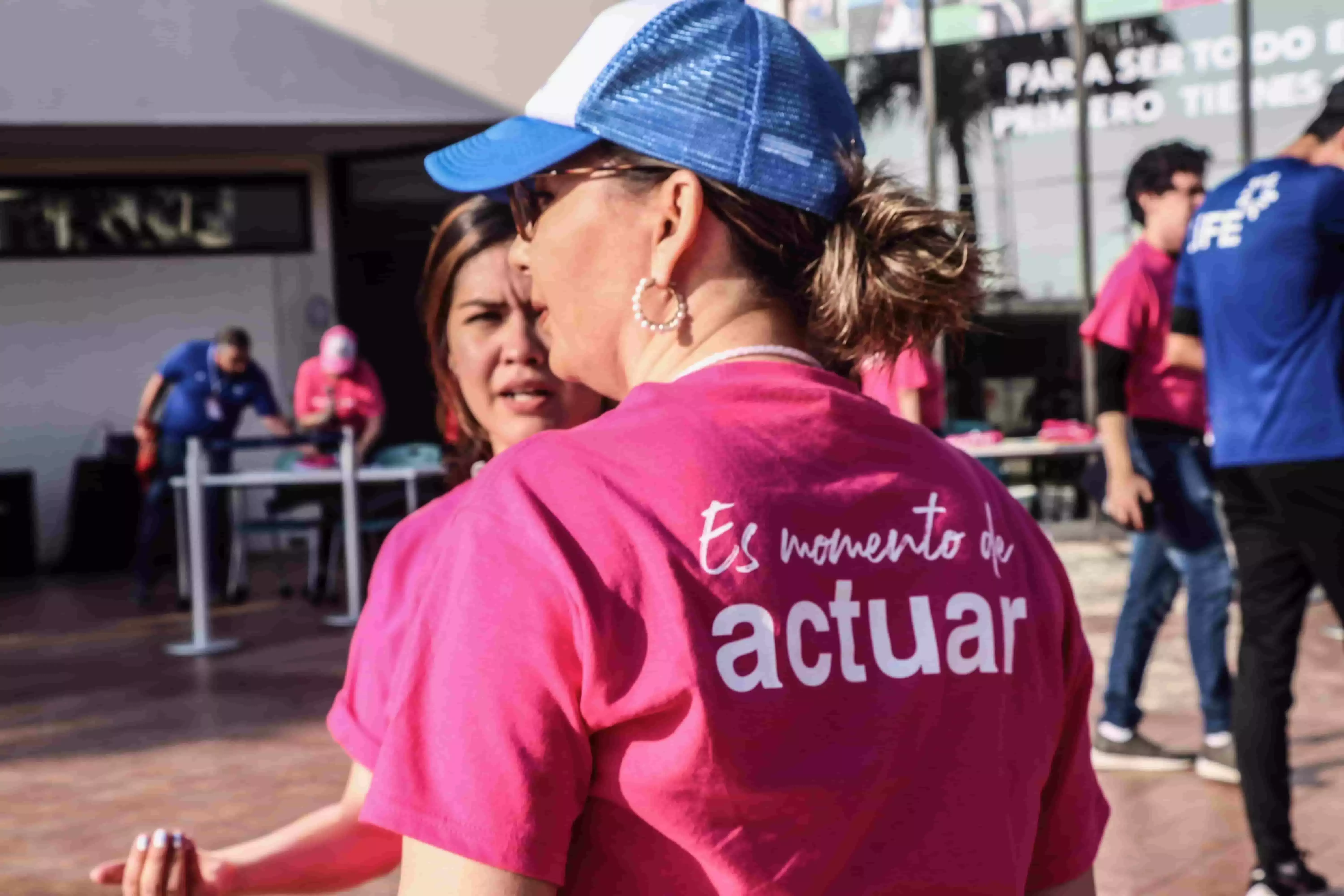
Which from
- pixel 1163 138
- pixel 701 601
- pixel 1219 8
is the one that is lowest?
pixel 701 601

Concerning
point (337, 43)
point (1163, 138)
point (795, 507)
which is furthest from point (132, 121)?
point (795, 507)

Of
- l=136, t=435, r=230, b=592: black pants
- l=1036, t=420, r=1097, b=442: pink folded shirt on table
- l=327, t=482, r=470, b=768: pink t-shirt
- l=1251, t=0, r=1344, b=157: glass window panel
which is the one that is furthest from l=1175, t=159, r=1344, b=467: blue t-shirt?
l=1251, t=0, r=1344, b=157: glass window panel

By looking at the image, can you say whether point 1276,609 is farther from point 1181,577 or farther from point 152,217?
point 152,217

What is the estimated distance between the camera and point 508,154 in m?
1.27

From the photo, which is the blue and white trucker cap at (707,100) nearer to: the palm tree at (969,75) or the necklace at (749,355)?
the necklace at (749,355)

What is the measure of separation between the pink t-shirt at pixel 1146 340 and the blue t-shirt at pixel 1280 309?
3.11 ft

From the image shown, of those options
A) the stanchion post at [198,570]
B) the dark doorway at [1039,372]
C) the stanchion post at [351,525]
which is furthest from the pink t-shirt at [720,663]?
the dark doorway at [1039,372]

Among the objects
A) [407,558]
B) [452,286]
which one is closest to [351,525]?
[452,286]

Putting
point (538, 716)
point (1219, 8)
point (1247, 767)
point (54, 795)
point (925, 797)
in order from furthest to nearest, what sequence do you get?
point (1219, 8), point (54, 795), point (1247, 767), point (925, 797), point (538, 716)

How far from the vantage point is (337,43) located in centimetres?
1277

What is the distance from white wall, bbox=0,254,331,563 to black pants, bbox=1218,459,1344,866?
39.3 ft

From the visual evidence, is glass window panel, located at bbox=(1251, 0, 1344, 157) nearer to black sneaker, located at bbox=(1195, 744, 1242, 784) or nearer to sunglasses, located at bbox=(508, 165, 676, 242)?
black sneaker, located at bbox=(1195, 744, 1242, 784)

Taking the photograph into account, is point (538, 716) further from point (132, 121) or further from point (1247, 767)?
point (132, 121)

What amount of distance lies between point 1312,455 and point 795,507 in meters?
2.95
